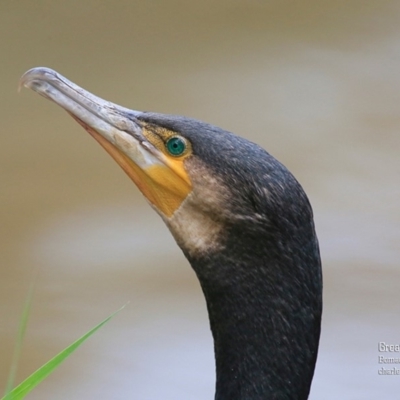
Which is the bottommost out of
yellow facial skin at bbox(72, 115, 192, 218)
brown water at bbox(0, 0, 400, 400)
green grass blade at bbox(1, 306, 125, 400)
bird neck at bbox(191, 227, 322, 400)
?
green grass blade at bbox(1, 306, 125, 400)

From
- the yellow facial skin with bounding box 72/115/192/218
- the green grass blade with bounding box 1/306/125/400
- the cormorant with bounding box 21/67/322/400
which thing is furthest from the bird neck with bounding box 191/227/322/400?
the green grass blade with bounding box 1/306/125/400

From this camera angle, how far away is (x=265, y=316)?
1871 millimetres

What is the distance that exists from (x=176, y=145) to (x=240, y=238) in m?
0.21

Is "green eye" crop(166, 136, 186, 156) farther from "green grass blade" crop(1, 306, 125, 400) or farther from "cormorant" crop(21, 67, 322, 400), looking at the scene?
"green grass blade" crop(1, 306, 125, 400)

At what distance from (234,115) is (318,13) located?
2.69 ft

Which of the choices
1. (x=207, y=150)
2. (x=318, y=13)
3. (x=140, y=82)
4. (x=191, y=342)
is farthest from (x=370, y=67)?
(x=207, y=150)

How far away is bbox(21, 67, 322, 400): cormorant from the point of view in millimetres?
1842

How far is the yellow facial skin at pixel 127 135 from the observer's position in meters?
1.95

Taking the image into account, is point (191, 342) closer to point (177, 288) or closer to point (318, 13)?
point (177, 288)

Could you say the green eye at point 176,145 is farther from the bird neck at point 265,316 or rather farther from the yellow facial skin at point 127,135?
the bird neck at point 265,316

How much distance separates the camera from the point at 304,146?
4.23 m

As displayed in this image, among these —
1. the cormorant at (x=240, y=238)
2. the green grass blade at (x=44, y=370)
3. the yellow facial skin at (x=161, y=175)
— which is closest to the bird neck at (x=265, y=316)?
the cormorant at (x=240, y=238)

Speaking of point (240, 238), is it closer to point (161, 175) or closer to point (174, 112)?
point (161, 175)

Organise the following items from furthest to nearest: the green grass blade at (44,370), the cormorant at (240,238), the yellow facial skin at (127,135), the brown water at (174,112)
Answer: the brown water at (174,112) → the yellow facial skin at (127,135) → the cormorant at (240,238) → the green grass blade at (44,370)
